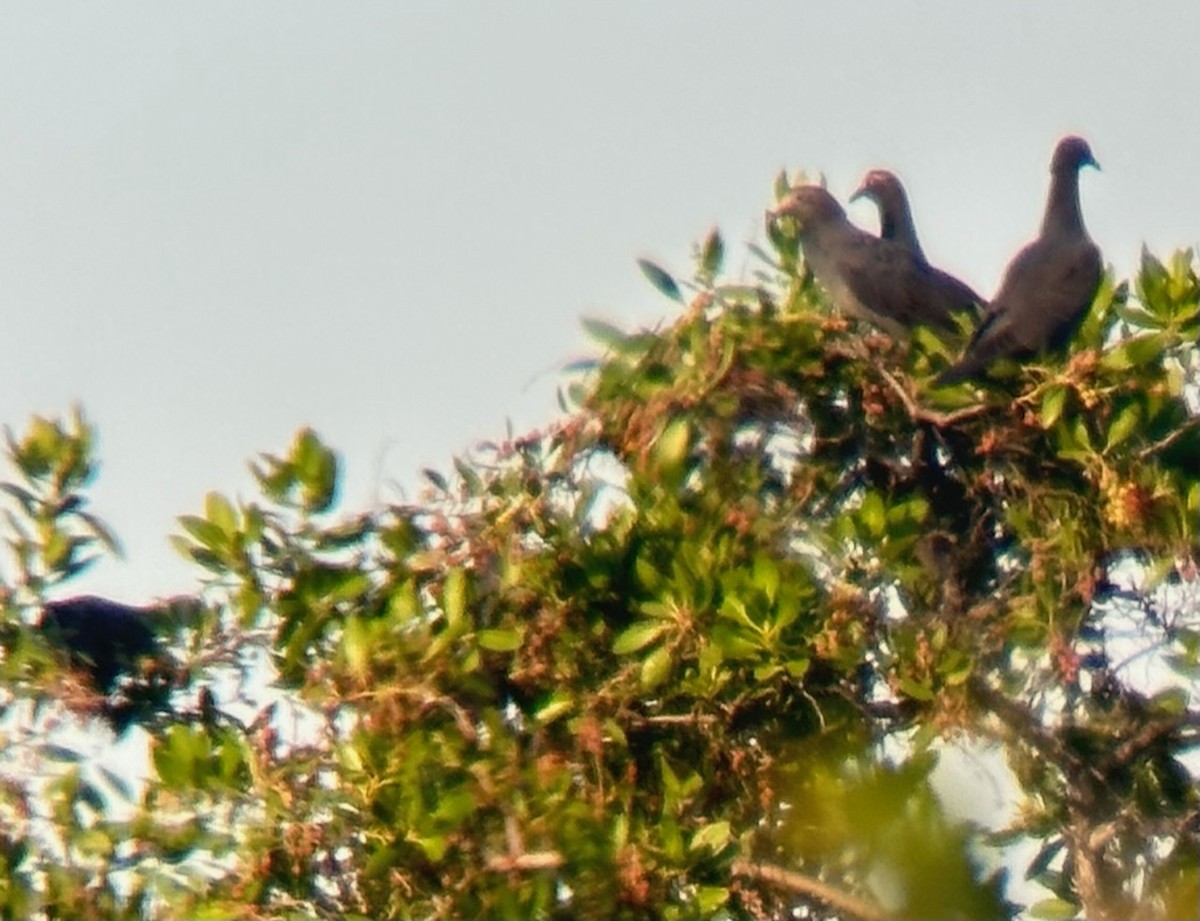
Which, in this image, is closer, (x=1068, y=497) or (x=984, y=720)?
(x=984, y=720)

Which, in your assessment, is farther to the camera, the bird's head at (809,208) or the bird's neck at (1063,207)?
the bird's neck at (1063,207)

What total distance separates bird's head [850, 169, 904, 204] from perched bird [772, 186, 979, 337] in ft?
3.06

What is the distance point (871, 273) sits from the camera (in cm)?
790

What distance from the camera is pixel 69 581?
4.95 meters

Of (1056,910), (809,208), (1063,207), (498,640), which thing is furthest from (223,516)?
(1063,207)

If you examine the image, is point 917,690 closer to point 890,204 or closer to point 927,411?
point 927,411

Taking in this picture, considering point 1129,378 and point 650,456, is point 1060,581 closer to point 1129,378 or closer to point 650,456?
point 1129,378

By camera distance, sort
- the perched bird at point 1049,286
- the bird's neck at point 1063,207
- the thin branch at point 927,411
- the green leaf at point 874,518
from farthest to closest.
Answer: the bird's neck at point 1063,207 → the perched bird at point 1049,286 → the thin branch at point 927,411 → the green leaf at point 874,518

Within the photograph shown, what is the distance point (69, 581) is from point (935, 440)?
82.9 inches

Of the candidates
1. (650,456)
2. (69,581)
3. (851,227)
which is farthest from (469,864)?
(851,227)

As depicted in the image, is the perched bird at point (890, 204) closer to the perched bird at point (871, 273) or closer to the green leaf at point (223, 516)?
the perched bird at point (871, 273)

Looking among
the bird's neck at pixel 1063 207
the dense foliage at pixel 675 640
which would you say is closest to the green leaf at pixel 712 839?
the dense foliage at pixel 675 640

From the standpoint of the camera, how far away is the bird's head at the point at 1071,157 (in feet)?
29.2

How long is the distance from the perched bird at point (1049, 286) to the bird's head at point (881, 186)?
2.98ft
